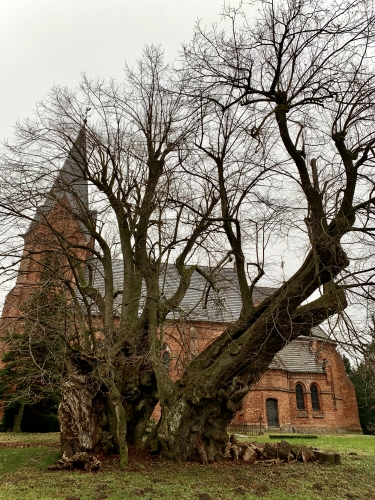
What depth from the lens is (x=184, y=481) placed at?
7.05 meters

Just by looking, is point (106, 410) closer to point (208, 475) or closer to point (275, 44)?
point (208, 475)

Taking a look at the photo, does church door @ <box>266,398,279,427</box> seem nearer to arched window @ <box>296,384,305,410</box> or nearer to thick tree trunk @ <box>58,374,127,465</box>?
arched window @ <box>296,384,305,410</box>

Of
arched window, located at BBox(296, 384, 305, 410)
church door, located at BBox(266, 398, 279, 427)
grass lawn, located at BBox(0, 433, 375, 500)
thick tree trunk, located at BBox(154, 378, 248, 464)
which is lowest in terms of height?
grass lawn, located at BBox(0, 433, 375, 500)

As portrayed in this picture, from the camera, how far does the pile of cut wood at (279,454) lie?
955 cm

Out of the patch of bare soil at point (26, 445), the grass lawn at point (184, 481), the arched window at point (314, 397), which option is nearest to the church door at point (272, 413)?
the arched window at point (314, 397)

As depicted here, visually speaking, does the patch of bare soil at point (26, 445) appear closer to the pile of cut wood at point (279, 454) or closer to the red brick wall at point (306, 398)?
the pile of cut wood at point (279, 454)

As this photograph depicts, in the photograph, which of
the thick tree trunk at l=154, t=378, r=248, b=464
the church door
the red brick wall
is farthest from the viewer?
the church door

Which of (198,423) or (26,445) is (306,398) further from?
(198,423)

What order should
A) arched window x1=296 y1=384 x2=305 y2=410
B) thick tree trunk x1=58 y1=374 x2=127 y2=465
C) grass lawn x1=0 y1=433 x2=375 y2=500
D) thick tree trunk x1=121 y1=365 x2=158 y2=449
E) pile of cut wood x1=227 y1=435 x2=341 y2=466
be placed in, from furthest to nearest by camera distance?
arched window x1=296 y1=384 x2=305 y2=410 < thick tree trunk x1=121 y1=365 x2=158 y2=449 < pile of cut wood x1=227 y1=435 x2=341 y2=466 < thick tree trunk x1=58 y1=374 x2=127 y2=465 < grass lawn x1=0 y1=433 x2=375 y2=500

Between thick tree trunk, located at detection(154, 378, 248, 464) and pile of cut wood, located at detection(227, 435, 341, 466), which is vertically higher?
thick tree trunk, located at detection(154, 378, 248, 464)

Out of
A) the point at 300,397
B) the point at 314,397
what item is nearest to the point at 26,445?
the point at 300,397

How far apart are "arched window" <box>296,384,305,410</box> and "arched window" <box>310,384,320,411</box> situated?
715 mm

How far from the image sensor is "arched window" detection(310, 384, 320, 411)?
25531 millimetres

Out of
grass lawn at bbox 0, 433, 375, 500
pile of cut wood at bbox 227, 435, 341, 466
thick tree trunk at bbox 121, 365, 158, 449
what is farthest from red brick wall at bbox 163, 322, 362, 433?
grass lawn at bbox 0, 433, 375, 500
